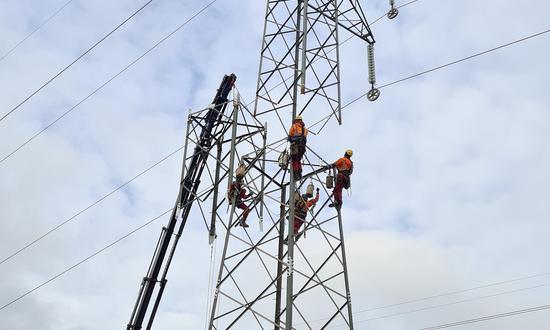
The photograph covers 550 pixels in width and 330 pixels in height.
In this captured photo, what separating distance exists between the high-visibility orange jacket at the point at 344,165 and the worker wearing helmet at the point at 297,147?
1.25 m

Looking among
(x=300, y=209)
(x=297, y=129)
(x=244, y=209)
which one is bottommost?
(x=300, y=209)

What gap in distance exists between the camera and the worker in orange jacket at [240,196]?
1470 cm

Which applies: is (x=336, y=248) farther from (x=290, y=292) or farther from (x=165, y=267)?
(x=165, y=267)

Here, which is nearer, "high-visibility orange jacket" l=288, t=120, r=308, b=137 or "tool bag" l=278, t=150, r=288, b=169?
"high-visibility orange jacket" l=288, t=120, r=308, b=137

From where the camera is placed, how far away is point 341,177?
584 inches

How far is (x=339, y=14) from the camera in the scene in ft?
55.8

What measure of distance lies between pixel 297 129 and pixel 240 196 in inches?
105

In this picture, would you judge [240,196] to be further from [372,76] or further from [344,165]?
[372,76]

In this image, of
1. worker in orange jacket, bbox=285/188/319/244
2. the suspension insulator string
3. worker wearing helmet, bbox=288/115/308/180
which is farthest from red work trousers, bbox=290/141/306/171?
the suspension insulator string

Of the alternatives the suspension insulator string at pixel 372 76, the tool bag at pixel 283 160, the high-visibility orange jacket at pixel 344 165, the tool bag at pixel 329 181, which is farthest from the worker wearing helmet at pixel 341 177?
the suspension insulator string at pixel 372 76

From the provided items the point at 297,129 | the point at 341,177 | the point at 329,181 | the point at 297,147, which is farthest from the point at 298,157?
the point at 341,177

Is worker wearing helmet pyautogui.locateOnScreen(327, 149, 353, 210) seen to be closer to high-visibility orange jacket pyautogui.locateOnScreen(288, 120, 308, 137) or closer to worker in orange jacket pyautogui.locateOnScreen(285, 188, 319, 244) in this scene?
worker in orange jacket pyautogui.locateOnScreen(285, 188, 319, 244)

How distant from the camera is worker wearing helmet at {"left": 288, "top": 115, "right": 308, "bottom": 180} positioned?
14070 millimetres

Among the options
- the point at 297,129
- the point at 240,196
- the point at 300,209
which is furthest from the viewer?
the point at 240,196
